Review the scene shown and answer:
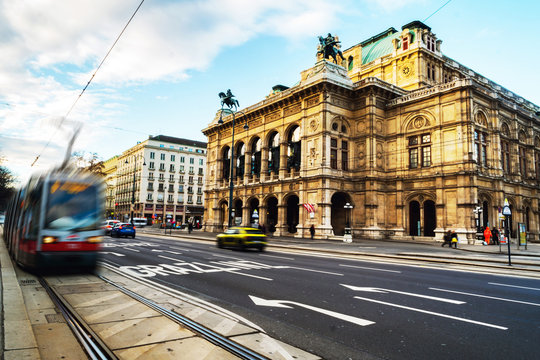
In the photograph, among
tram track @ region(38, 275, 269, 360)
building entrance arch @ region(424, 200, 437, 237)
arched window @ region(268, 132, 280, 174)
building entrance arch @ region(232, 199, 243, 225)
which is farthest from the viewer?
building entrance arch @ region(232, 199, 243, 225)

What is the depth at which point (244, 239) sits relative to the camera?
21.9 meters

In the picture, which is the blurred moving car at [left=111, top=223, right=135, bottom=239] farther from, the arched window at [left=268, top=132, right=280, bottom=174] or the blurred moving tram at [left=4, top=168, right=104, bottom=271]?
the blurred moving tram at [left=4, top=168, right=104, bottom=271]

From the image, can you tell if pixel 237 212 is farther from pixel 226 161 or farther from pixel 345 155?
pixel 345 155

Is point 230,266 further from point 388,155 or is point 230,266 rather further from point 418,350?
point 388,155

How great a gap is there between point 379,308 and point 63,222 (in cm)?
870

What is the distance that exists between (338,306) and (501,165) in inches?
1525

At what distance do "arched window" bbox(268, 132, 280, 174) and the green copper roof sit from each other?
60.1 ft

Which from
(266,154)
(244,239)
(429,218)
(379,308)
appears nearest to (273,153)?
(266,154)

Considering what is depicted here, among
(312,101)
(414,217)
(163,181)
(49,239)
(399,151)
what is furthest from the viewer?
(163,181)

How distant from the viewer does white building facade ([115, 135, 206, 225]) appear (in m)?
86.8

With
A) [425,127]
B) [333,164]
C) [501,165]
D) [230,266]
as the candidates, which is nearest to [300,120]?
[333,164]

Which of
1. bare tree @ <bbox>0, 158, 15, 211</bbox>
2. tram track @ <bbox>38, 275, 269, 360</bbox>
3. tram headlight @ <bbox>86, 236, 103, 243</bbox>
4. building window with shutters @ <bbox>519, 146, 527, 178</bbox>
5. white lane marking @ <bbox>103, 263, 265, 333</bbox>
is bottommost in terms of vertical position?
white lane marking @ <bbox>103, 263, 265, 333</bbox>

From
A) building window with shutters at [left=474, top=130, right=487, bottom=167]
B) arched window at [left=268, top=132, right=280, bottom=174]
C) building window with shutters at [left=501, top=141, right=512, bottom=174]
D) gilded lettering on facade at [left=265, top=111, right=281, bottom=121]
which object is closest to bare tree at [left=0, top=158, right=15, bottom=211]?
arched window at [left=268, top=132, right=280, bottom=174]

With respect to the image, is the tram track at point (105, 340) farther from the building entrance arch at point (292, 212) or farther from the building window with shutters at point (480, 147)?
the building entrance arch at point (292, 212)
